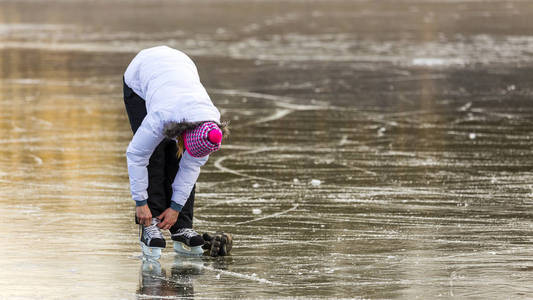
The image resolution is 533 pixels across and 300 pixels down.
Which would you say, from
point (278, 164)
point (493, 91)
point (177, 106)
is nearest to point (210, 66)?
point (493, 91)

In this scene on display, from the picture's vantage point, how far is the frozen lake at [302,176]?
627 centimetres

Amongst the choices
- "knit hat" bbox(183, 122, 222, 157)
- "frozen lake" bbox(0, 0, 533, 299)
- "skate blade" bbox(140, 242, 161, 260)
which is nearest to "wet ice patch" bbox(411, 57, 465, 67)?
"frozen lake" bbox(0, 0, 533, 299)

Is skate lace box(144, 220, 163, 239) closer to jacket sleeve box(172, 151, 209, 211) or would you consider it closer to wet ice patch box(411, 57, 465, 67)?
jacket sleeve box(172, 151, 209, 211)

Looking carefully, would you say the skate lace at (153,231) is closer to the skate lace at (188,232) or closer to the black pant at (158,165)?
the black pant at (158,165)

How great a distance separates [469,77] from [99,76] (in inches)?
212

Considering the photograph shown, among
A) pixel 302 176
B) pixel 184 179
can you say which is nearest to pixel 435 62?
pixel 302 176

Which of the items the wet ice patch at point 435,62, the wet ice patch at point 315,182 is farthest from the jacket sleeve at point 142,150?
the wet ice patch at point 435,62

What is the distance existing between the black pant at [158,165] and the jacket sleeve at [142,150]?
0.16m

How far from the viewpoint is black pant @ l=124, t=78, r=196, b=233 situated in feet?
22.1

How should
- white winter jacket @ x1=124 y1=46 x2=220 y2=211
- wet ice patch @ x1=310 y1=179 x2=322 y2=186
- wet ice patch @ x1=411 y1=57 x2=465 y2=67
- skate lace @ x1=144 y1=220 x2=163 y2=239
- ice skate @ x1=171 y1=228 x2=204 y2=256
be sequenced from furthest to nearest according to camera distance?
wet ice patch @ x1=411 y1=57 x2=465 y2=67 < wet ice patch @ x1=310 y1=179 x2=322 y2=186 < ice skate @ x1=171 y1=228 x2=204 y2=256 < skate lace @ x1=144 y1=220 x2=163 y2=239 < white winter jacket @ x1=124 y1=46 x2=220 y2=211

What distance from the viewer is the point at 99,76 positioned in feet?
57.1

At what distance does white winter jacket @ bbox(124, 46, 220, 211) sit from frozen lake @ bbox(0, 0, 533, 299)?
478 mm

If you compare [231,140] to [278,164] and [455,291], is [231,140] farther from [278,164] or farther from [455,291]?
[455,291]

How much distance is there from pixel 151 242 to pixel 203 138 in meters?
0.84
